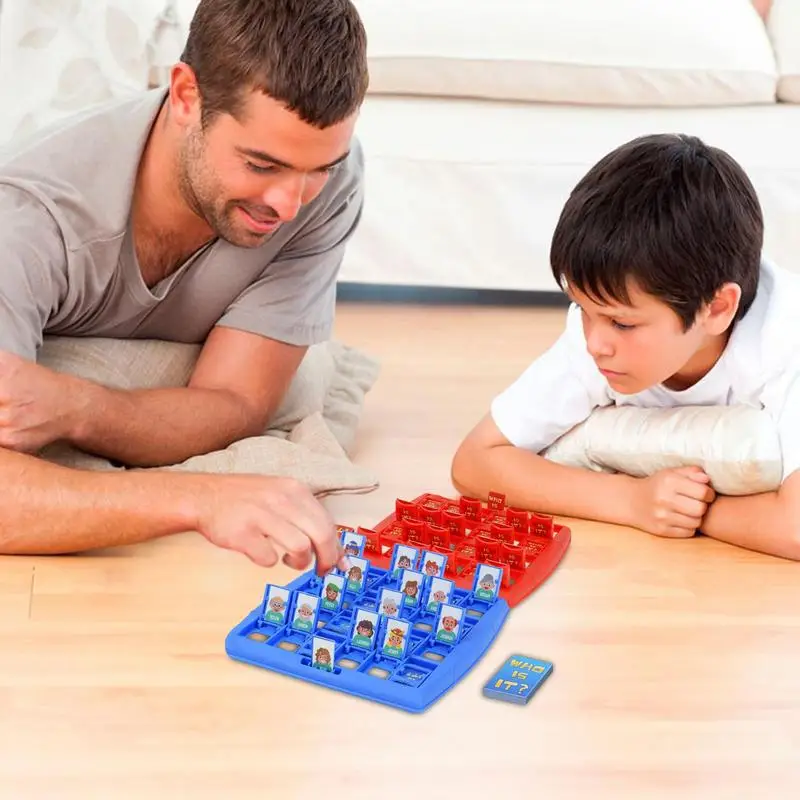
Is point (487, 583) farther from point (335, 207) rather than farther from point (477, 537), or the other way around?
point (335, 207)

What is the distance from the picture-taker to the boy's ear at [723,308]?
1.50 meters

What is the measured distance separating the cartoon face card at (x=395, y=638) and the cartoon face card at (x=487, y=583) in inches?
6.3

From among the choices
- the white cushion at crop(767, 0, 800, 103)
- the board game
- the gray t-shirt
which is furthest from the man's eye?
the white cushion at crop(767, 0, 800, 103)

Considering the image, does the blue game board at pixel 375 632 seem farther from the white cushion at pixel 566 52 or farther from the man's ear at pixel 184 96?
the white cushion at pixel 566 52

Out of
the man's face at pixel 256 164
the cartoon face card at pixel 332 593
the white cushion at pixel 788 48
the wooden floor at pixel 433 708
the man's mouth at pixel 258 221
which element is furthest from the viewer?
the white cushion at pixel 788 48

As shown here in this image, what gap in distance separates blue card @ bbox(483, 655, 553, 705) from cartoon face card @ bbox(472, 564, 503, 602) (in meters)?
0.10

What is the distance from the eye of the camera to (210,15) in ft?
4.83

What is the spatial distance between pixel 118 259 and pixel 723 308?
72 cm

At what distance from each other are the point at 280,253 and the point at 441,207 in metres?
1.01

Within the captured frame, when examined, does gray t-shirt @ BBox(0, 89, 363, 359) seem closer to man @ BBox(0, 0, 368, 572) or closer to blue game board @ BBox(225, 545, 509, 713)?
man @ BBox(0, 0, 368, 572)

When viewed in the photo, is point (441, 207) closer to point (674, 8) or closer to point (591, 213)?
point (674, 8)

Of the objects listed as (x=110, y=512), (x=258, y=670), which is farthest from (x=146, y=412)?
(x=258, y=670)

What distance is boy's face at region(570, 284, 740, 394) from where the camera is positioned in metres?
1.48

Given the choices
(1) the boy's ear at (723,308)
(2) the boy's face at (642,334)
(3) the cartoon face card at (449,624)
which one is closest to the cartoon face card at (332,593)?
(3) the cartoon face card at (449,624)
